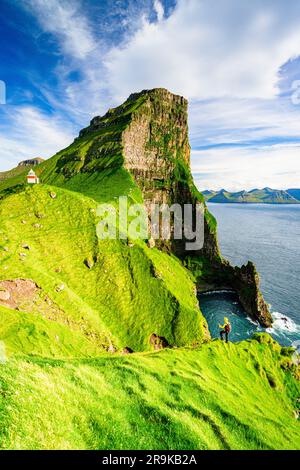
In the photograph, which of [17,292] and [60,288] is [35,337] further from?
[60,288]

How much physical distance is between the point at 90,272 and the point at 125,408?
211 feet

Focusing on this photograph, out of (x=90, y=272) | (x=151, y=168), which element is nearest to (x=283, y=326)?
(x=90, y=272)

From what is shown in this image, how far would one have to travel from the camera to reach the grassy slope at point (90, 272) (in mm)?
60344

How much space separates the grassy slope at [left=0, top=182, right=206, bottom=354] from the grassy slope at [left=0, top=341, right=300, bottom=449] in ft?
119

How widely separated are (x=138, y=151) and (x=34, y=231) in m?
130

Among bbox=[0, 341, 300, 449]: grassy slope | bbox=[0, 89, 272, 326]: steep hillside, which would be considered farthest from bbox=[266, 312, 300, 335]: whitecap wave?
bbox=[0, 341, 300, 449]: grassy slope

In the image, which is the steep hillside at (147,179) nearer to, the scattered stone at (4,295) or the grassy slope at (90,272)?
the grassy slope at (90,272)

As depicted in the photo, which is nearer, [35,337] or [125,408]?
[125,408]

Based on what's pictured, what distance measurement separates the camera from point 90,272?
7756 centimetres

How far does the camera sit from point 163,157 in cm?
19650

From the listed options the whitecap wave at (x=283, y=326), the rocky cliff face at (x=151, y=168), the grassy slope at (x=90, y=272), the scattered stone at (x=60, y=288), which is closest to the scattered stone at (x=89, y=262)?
the grassy slope at (x=90, y=272)

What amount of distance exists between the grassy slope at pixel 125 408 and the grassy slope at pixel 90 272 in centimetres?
3616

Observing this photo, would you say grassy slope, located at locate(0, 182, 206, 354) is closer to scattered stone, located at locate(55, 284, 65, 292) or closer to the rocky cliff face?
scattered stone, located at locate(55, 284, 65, 292)

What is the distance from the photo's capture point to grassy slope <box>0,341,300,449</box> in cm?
1027
